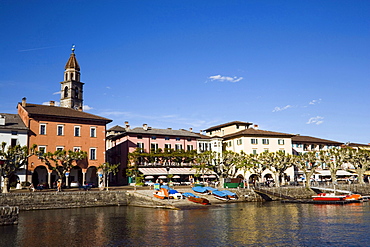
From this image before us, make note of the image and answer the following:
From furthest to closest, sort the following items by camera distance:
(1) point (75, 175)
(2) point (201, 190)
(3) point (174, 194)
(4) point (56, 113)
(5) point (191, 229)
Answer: (1) point (75, 175)
(4) point (56, 113)
(2) point (201, 190)
(3) point (174, 194)
(5) point (191, 229)

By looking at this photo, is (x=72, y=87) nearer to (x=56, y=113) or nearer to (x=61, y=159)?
(x=56, y=113)

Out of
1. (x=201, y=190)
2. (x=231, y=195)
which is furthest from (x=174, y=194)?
(x=231, y=195)

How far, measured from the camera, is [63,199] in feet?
163

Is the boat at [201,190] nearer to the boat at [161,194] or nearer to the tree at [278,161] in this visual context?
the boat at [161,194]

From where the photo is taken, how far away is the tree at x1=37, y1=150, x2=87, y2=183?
2178 inches

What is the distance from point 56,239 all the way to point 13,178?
3351 centimetres

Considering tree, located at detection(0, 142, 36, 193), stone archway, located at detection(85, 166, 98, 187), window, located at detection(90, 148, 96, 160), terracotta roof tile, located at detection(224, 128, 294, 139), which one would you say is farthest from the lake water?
terracotta roof tile, located at detection(224, 128, 294, 139)

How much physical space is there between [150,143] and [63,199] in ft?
92.8

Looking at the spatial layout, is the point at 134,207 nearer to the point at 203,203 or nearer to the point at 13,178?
the point at 203,203

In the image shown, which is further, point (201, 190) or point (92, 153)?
point (92, 153)

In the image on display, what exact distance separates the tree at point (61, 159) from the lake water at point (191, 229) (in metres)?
12.0

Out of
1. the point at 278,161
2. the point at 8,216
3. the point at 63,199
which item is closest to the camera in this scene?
the point at 8,216

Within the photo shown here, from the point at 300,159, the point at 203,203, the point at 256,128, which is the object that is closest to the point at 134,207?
the point at 203,203

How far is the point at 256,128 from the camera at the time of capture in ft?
291
